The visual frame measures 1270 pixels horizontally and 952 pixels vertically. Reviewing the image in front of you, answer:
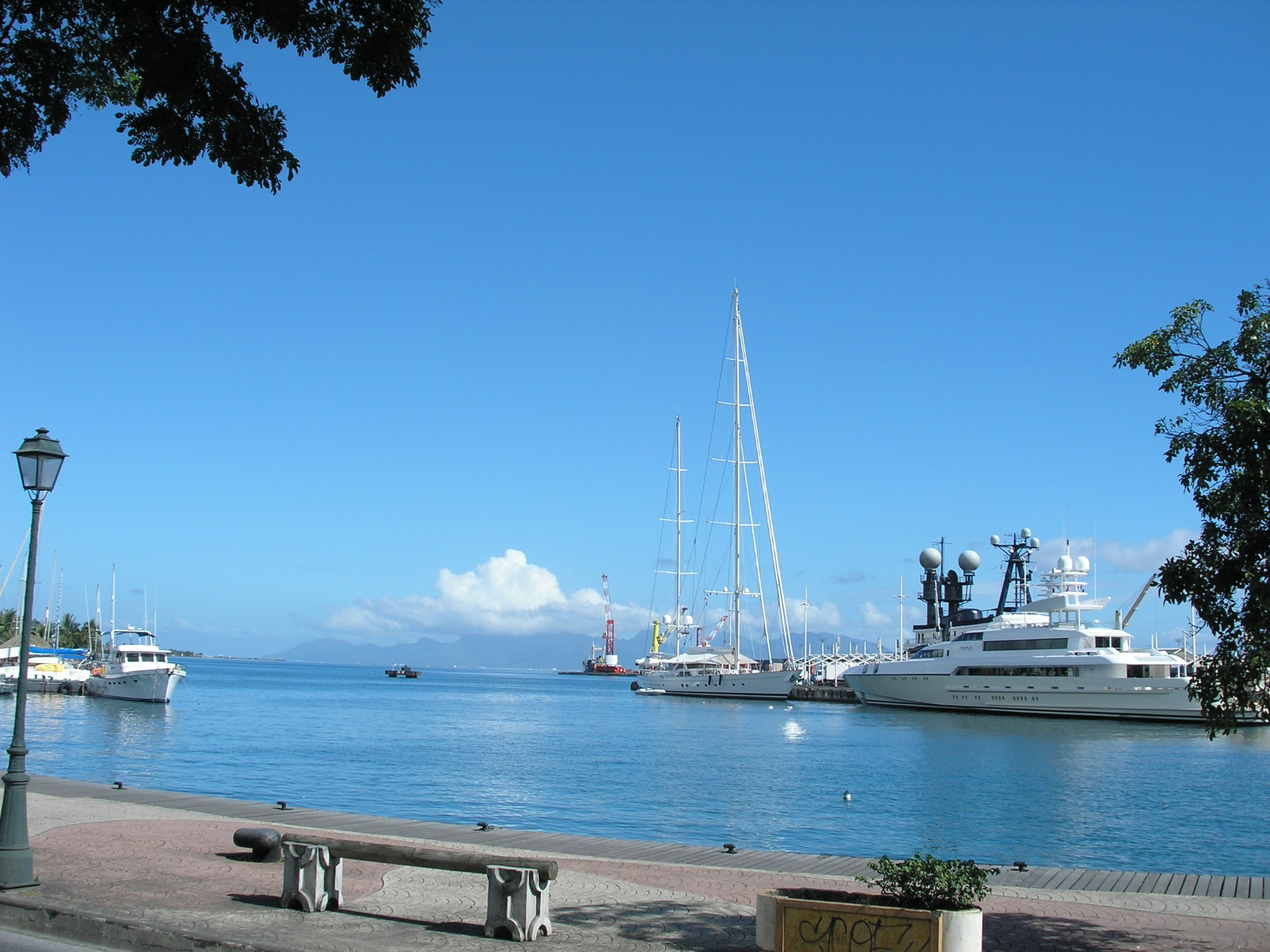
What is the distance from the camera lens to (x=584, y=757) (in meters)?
38.8

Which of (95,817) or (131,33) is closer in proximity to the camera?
(131,33)

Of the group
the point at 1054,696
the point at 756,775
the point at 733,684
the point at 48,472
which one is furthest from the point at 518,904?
the point at 733,684

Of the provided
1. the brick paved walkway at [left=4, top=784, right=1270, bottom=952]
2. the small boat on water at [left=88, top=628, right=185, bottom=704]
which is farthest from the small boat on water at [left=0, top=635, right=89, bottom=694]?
the brick paved walkway at [left=4, top=784, right=1270, bottom=952]

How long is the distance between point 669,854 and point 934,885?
6975mm

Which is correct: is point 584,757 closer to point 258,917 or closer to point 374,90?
point 258,917

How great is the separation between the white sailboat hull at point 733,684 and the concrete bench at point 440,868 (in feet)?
A: 261

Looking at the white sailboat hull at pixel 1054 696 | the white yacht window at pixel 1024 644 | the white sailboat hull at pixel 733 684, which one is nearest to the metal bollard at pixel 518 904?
the white sailboat hull at pixel 1054 696

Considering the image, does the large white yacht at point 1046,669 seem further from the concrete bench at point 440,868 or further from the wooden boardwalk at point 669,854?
the concrete bench at point 440,868

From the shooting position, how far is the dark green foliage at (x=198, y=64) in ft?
28.5

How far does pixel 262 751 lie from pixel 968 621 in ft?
173

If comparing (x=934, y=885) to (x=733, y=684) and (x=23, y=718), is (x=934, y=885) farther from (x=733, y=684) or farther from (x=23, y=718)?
(x=733, y=684)

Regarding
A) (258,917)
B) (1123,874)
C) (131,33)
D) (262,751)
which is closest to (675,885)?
(258,917)

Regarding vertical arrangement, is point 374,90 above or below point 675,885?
above

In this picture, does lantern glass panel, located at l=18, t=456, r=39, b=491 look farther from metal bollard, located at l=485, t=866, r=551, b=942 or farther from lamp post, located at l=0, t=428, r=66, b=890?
metal bollard, located at l=485, t=866, r=551, b=942
